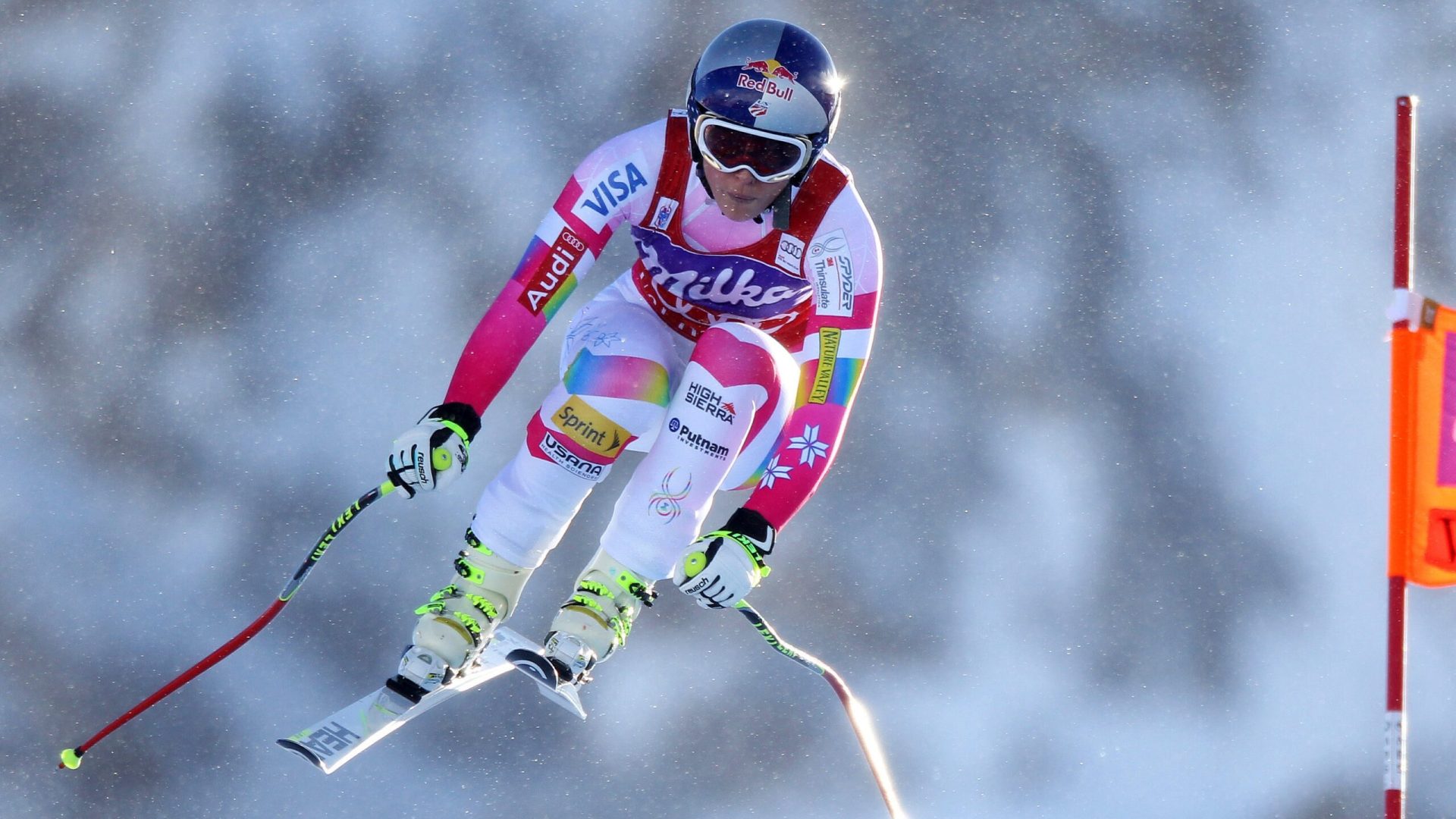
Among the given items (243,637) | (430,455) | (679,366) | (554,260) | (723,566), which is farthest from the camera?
(243,637)

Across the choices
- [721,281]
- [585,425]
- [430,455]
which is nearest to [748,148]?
[721,281]

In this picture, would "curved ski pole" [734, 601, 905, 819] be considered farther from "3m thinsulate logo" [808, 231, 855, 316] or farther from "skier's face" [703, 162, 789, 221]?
"skier's face" [703, 162, 789, 221]

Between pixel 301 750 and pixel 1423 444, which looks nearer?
pixel 1423 444

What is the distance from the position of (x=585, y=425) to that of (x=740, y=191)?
1.27 m

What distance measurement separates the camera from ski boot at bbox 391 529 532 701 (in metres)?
6.77

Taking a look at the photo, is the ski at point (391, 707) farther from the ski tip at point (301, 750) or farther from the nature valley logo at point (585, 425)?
the nature valley logo at point (585, 425)

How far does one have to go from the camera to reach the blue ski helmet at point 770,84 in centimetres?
654

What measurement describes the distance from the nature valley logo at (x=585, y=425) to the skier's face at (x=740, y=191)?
1.11 m

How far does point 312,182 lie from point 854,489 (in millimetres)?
5051

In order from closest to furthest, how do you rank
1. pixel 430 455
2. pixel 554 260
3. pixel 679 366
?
1. pixel 430 455
2. pixel 554 260
3. pixel 679 366

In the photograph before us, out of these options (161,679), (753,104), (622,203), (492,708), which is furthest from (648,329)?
(161,679)

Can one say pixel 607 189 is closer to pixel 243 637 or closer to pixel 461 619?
pixel 461 619

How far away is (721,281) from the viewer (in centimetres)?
696

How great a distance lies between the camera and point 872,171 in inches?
487
